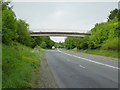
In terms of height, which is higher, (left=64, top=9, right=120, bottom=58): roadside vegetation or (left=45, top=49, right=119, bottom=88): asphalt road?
Result: (left=64, top=9, right=120, bottom=58): roadside vegetation

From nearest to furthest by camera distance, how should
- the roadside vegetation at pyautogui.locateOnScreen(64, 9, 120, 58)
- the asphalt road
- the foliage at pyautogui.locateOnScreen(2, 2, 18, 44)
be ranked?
the asphalt road, the foliage at pyautogui.locateOnScreen(2, 2, 18, 44), the roadside vegetation at pyautogui.locateOnScreen(64, 9, 120, 58)

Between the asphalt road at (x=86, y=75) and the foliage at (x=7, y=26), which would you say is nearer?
the asphalt road at (x=86, y=75)

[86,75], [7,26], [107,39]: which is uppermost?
[7,26]

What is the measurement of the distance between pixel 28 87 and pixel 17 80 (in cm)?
63

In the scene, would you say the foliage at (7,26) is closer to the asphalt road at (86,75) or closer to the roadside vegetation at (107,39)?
the asphalt road at (86,75)

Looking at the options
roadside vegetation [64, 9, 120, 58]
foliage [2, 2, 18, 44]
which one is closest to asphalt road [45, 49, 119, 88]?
foliage [2, 2, 18, 44]

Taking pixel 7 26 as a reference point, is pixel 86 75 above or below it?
below

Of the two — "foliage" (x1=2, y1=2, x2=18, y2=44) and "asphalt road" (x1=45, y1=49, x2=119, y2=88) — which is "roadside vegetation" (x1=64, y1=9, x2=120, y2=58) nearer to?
"asphalt road" (x1=45, y1=49, x2=119, y2=88)

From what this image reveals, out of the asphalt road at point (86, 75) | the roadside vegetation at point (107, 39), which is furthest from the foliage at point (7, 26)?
the roadside vegetation at point (107, 39)

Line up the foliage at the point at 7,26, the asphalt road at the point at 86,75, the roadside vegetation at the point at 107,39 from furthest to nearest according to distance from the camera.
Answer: the roadside vegetation at the point at 107,39 → the foliage at the point at 7,26 → the asphalt road at the point at 86,75

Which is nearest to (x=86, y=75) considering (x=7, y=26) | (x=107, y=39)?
(x=7, y=26)

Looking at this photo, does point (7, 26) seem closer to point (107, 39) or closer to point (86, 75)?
point (86, 75)

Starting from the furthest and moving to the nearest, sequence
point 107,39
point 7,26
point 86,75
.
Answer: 1. point 107,39
2. point 7,26
3. point 86,75

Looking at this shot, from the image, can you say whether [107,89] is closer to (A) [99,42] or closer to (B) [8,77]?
(B) [8,77]
